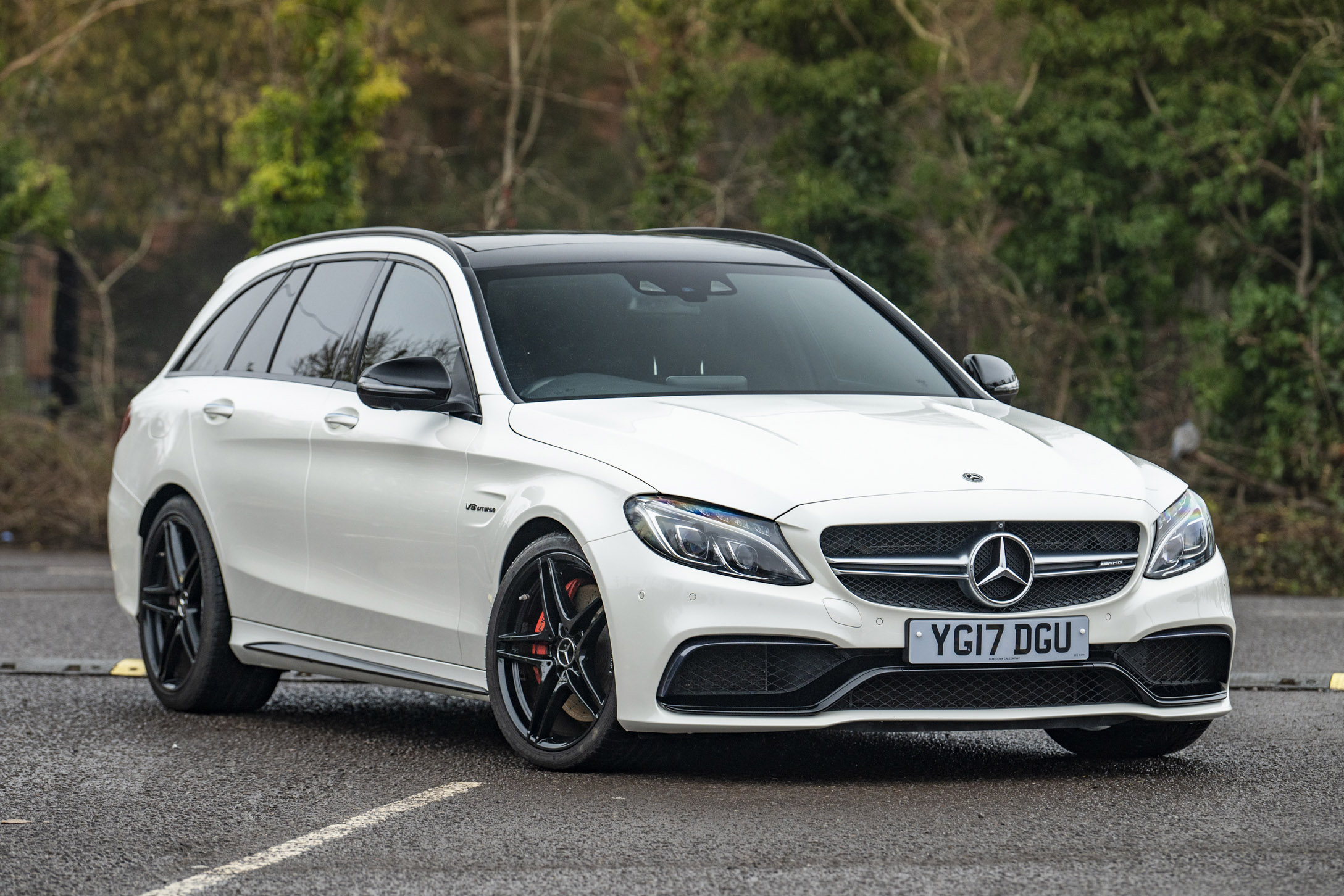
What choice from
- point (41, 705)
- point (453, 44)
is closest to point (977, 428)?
point (41, 705)

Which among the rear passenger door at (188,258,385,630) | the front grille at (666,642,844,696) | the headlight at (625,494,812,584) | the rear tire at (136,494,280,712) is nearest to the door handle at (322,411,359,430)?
the rear passenger door at (188,258,385,630)

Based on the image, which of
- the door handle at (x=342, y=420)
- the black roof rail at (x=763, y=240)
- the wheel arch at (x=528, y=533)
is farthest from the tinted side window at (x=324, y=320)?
the wheel arch at (x=528, y=533)

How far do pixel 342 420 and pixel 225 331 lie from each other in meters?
1.68

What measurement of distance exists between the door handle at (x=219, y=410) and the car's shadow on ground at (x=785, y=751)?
1177 mm

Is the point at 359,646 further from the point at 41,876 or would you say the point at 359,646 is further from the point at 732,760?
the point at 41,876

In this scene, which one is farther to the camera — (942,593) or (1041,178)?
(1041,178)

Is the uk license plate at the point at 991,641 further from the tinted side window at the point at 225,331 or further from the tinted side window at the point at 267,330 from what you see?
the tinted side window at the point at 225,331

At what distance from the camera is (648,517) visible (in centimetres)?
565

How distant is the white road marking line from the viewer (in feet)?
15.3

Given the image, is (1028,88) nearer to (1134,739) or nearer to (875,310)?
(875,310)

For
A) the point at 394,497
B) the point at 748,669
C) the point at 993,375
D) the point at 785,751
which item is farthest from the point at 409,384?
the point at 993,375

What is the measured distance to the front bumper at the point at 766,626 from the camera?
18.1 ft

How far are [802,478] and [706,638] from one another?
518 millimetres

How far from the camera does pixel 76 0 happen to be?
34.8m
